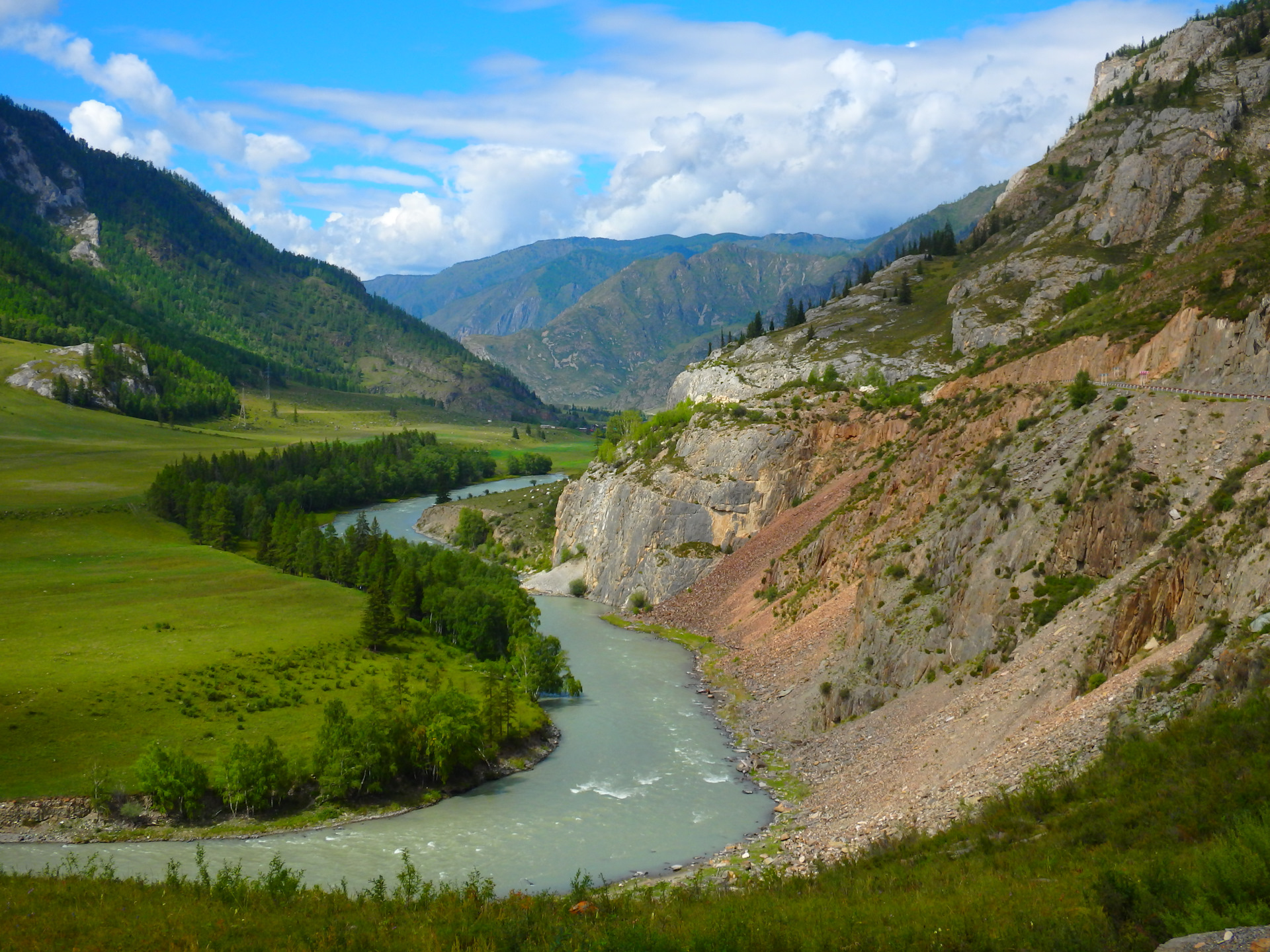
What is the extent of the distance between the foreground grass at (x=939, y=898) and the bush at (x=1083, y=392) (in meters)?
32.7

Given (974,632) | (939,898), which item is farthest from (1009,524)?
(939,898)

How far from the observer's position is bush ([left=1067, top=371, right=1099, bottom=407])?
55.0 meters

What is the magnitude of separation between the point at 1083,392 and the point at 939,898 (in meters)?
43.2

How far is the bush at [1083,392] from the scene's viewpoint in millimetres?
54969

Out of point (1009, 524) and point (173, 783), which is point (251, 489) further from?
point (1009, 524)

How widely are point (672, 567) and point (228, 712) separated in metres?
54.0

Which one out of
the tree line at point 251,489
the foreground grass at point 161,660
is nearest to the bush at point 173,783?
the foreground grass at point 161,660

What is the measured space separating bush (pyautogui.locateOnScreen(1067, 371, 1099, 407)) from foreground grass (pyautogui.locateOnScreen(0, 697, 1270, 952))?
32.7m

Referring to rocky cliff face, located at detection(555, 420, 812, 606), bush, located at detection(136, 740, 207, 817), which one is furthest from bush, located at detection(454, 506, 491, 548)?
bush, located at detection(136, 740, 207, 817)

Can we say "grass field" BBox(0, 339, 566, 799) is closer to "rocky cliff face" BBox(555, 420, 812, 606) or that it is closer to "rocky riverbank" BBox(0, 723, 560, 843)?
"rocky riverbank" BBox(0, 723, 560, 843)

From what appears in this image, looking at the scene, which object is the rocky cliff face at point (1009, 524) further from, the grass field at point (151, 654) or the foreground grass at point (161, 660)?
the foreground grass at point (161, 660)

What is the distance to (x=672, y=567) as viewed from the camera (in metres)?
101

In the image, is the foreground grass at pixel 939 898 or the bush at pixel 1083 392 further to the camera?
the bush at pixel 1083 392

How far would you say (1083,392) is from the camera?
5522 cm
